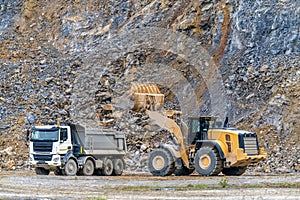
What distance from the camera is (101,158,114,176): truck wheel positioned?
2523cm

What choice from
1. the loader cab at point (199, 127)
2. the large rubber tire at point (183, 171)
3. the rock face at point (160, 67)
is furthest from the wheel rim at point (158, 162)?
the rock face at point (160, 67)

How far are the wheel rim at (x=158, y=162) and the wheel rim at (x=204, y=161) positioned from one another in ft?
5.07

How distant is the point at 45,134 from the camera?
2383 cm

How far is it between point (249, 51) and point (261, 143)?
7178 millimetres

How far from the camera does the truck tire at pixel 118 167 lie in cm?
2568

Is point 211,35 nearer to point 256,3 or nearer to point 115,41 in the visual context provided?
point 256,3

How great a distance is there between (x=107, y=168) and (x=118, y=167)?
2.30 ft

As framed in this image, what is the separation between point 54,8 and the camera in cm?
4309

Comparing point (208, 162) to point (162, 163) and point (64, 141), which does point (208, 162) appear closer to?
point (162, 163)

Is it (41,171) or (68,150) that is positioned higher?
(68,150)

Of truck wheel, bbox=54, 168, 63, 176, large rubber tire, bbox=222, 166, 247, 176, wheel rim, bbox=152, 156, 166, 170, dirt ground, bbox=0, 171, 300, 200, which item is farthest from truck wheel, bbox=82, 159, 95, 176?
dirt ground, bbox=0, 171, 300, 200

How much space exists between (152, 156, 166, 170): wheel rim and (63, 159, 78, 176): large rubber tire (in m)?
3.04

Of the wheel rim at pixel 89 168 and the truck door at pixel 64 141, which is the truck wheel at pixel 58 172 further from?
the wheel rim at pixel 89 168

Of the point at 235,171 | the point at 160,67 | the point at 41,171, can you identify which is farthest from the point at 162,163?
the point at 160,67
